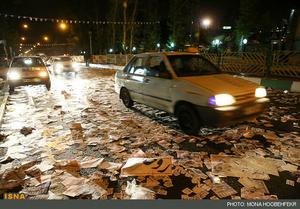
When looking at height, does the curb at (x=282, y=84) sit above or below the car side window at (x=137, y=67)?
below

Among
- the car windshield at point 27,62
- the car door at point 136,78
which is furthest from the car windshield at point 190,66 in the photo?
the car windshield at point 27,62

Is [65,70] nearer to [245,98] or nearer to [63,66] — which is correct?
[63,66]

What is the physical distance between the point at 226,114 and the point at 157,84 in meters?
2.02

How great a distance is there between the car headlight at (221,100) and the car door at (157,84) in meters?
1.22

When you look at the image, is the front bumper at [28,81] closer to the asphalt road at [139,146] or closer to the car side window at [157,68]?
the asphalt road at [139,146]

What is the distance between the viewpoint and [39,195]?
332cm

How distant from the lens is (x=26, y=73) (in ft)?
36.0

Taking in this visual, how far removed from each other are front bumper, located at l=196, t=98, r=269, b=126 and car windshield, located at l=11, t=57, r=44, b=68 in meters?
9.69

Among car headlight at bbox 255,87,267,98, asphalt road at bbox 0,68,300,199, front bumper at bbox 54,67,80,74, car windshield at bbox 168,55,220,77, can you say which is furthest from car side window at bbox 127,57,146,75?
front bumper at bbox 54,67,80,74

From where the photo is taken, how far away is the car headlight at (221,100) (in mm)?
4715

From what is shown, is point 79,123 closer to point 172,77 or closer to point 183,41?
point 172,77

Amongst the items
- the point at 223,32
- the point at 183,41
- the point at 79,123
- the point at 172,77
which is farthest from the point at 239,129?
the point at 223,32

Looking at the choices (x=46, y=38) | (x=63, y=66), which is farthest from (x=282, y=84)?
(x=46, y=38)

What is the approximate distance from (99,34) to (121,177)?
44.6 meters
